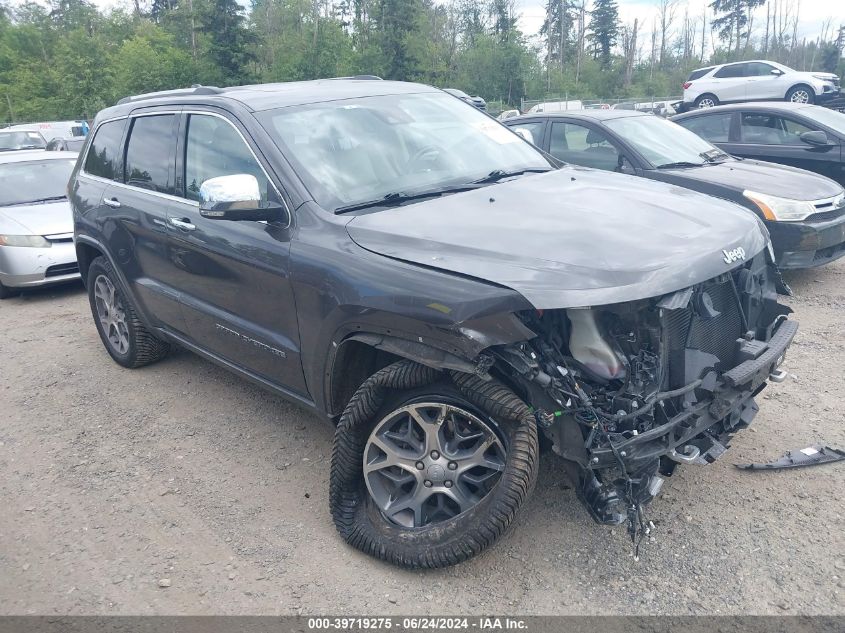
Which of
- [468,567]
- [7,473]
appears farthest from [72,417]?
[468,567]

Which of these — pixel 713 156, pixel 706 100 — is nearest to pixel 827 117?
pixel 713 156

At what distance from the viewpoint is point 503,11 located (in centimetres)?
6494

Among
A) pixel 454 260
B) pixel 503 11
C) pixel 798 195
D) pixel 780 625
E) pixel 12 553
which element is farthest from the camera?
pixel 503 11

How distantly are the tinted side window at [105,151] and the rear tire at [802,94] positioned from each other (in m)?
21.2

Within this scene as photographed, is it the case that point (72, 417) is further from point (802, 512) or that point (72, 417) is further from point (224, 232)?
point (802, 512)

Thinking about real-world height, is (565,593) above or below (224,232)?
below

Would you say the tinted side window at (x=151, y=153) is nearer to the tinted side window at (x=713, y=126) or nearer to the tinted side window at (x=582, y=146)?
the tinted side window at (x=582, y=146)

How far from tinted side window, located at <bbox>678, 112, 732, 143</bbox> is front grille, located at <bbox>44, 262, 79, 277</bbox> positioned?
7745 mm

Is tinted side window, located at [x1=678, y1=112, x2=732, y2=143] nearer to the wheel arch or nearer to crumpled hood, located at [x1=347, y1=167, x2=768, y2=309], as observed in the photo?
crumpled hood, located at [x1=347, y1=167, x2=768, y2=309]

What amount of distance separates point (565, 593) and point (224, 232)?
95.6 inches

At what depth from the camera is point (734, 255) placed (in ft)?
9.77

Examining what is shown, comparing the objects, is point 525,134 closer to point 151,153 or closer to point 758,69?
point 151,153

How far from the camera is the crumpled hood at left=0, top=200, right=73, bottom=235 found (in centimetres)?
800

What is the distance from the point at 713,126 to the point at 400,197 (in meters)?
7.10
